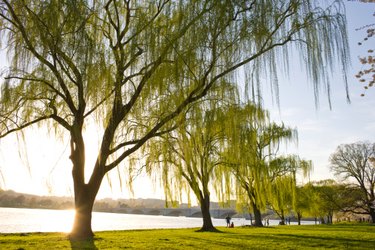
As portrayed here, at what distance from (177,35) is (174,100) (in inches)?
44.5

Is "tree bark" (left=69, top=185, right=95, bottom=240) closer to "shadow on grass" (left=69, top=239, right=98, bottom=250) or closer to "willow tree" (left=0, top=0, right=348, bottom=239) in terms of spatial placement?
"shadow on grass" (left=69, top=239, right=98, bottom=250)

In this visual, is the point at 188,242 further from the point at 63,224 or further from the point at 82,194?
the point at 63,224

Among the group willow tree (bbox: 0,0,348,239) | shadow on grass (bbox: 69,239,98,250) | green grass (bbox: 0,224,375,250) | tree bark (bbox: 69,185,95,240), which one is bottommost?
green grass (bbox: 0,224,375,250)

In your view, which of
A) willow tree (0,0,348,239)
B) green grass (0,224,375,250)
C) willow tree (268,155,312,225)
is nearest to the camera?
willow tree (0,0,348,239)

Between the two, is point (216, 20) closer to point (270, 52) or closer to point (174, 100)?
point (270, 52)

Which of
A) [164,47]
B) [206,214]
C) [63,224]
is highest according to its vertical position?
[164,47]

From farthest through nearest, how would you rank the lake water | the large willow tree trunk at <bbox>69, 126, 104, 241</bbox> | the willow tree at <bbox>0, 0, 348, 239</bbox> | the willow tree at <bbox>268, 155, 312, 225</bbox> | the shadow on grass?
the lake water, the willow tree at <bbox>268, 155, 312, 225</bbox>, the large willow tree trunk at <bbox>69, 126, 104, 241</bbox>, the shadow on grass, the willow tree at <bbox>0, 0, 348, 239</bbox>

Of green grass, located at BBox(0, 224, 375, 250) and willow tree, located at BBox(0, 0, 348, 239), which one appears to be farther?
green grass, located at BBox(0, 224, 375, 250)

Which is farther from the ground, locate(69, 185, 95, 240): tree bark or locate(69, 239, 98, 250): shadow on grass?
locate(69, 185, 95, 240): tree bark

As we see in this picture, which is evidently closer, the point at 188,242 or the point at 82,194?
the point at 82,194

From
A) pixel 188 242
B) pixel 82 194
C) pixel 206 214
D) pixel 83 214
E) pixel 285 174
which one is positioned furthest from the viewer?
pixel 285 174

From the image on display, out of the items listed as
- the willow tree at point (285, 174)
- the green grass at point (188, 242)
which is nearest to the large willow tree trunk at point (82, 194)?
the green grass at point (188, 242)

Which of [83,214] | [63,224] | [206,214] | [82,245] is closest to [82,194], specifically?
[83,214]

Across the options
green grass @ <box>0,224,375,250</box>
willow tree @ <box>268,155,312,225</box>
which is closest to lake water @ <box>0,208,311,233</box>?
green grass @ <box>0,224,375,250</box>
